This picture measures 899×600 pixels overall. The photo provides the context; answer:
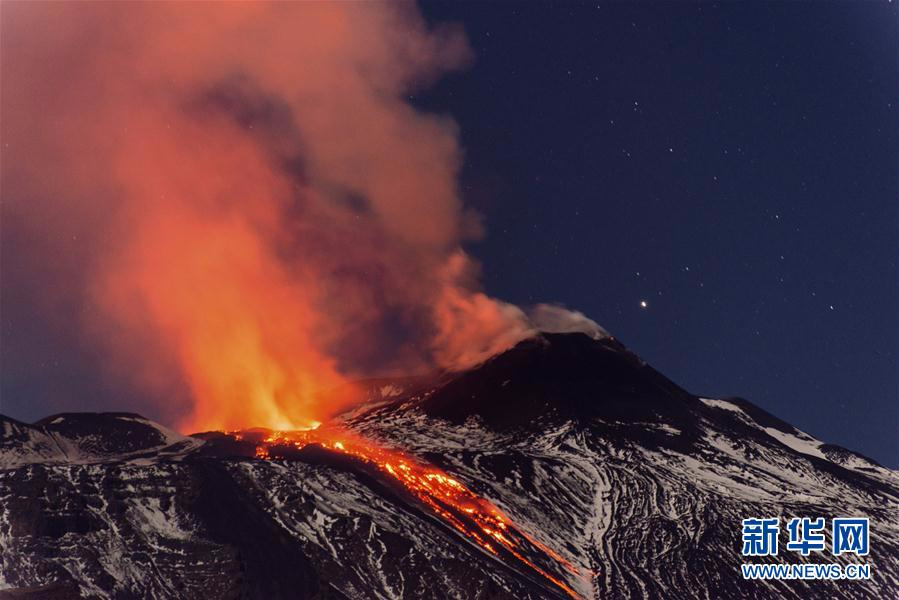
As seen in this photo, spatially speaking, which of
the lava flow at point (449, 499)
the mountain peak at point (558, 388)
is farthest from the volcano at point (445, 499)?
the mountain peak at point (558, 388)

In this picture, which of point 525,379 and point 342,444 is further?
point 525,379

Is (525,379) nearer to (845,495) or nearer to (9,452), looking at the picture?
(845,495)

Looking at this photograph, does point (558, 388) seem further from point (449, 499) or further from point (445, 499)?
point (445, 499)

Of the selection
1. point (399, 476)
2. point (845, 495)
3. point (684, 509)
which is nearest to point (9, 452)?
point (399, 476)

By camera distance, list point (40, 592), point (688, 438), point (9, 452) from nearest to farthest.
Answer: point (40, 592) → point (9, 452) → point (688, 438)

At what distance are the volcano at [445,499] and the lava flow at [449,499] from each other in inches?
14.7

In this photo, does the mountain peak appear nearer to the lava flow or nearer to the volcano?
the volcano

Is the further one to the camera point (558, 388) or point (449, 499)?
point (558, 388)

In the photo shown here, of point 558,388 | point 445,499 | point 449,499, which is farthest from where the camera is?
point 558,388

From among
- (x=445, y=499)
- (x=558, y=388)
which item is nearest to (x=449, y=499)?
(x=445, y=499)

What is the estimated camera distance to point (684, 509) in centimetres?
12888

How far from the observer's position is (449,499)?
121m

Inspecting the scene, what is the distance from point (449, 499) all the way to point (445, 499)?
0.52 metres

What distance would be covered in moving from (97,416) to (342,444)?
36415mm
